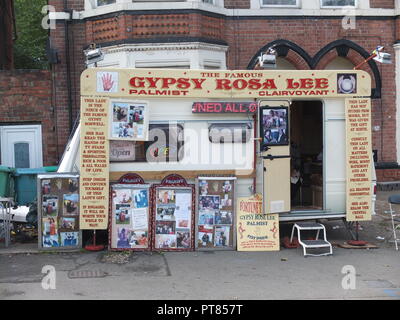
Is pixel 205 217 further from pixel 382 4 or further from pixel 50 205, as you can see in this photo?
pixel 382 4

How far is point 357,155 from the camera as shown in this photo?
28.5 feet

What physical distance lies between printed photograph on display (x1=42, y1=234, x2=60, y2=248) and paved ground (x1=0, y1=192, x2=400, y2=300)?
159 millimetres

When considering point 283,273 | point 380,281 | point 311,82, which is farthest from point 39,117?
point 380,281

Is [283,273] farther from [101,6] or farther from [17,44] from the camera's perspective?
[17,44]

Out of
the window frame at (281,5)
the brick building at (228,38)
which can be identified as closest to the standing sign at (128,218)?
the brick building at (228,38)

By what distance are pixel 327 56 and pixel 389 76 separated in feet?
6.31

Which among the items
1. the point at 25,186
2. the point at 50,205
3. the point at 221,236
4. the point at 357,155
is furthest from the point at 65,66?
the point at 357,155

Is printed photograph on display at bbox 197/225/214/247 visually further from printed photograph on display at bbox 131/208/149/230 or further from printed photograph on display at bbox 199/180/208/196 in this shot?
printed photograph on display at bbox 131/208/149/230

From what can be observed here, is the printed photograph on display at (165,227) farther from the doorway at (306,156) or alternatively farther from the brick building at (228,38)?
the brick building at (228,38)

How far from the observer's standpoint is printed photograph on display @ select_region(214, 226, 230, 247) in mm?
8352

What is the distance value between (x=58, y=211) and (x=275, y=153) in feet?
11.3

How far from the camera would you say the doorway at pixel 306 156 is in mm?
9648

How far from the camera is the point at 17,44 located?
28844mm

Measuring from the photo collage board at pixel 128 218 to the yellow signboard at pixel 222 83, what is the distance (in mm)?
1440
